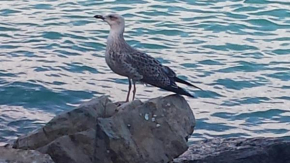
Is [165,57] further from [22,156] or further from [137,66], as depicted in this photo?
[22,156]

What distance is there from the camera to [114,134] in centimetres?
685

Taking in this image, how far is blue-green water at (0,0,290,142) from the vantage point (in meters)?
10.1

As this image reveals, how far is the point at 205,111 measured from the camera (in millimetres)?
10203

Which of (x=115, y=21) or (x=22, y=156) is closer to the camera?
(x=22, y=156)

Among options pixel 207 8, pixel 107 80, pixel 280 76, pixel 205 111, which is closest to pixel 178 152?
pixel 205 111

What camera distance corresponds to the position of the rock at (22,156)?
6.26m

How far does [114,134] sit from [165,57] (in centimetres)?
559

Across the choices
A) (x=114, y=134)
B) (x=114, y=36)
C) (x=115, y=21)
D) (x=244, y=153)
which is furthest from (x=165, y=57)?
(x=114, y=134)

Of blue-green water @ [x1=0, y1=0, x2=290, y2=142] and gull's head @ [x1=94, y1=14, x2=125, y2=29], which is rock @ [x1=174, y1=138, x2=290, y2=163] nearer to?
gull's head @ [x1=94, y1=14, x2=125, y2=29]

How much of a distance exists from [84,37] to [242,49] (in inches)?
105

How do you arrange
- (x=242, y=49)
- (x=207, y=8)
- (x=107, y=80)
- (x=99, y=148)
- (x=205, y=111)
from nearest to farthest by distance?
(x=99, y=148) < (x=205, y=111) < (x=107, y=80) < (x=242, y=49) < (x=207, y=8)

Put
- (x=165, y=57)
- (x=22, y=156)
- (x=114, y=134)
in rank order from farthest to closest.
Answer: (x=165, y=57), (x=114, y=134), (x=22, y=156)

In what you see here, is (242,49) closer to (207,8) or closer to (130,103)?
(207,8)

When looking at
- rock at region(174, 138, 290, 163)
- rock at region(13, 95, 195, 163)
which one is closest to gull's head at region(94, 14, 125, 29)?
rock at region(13, 95, 195, 163)
